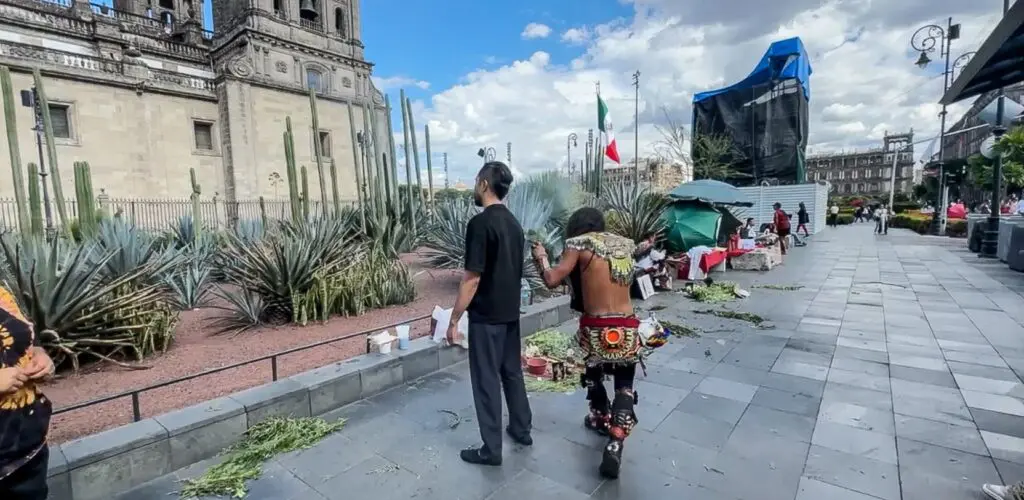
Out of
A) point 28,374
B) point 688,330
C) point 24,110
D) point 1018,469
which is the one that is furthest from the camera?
point 24,110

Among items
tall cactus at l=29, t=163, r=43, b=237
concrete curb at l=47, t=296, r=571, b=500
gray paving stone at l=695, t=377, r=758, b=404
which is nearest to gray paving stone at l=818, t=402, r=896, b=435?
gray paving stone at l=695, t=377, r=758, b=404

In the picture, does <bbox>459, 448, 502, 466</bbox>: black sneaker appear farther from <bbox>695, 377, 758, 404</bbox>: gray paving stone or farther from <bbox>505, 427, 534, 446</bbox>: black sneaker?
<bbox>695, 377, 758, 404</bbox>: gray paving stone

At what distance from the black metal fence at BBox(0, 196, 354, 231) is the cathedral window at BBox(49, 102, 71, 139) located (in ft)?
10.3

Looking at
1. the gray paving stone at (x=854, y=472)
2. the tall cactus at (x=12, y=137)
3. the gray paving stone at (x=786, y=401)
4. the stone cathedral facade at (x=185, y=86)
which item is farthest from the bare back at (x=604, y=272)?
the stone cathedral facade at (x=185, y=86)

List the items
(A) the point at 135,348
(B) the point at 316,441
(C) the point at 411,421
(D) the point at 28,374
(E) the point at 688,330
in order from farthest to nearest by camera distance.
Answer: (E) the point at 688,330, (A) the point at 135,348, (C) the point at 411,421, (B) the point at 316,441, (D) the point at 28,374

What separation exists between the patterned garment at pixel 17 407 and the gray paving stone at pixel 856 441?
12.2ft

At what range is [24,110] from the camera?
65.0 ft

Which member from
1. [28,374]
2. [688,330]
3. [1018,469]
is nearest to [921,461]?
[1018,469]

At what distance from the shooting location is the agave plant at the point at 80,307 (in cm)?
335

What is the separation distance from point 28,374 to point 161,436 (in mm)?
1243

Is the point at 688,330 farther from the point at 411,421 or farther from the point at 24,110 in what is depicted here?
the point at 24,110

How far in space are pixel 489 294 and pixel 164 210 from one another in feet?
82.3

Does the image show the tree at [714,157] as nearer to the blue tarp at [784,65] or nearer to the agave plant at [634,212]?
the blue tarp at [784,65]

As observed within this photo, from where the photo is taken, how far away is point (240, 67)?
24.4m
